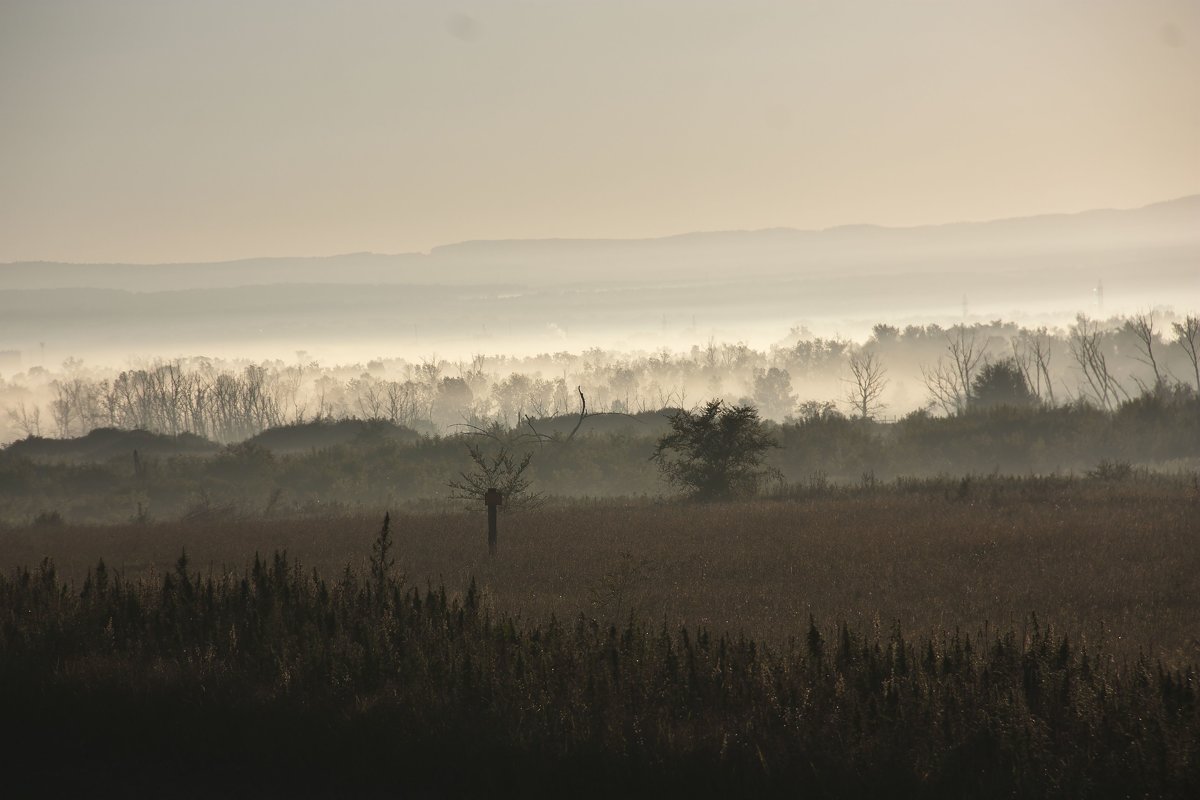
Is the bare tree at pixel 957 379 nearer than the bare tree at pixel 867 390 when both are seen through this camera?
Yes

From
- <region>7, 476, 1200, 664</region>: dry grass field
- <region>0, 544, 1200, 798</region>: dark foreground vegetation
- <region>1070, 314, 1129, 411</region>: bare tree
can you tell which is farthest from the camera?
<region>1070, 314, 1129, 411</region>: bare tree

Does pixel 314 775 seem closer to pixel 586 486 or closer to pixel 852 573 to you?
pixel 852 573

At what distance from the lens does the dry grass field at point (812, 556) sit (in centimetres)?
1480

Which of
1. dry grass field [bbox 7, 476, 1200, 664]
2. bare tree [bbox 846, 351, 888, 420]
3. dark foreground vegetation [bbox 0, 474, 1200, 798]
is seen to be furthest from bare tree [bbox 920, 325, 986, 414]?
dark foreground vegetation [bbox 0, 474, 1200, 798]

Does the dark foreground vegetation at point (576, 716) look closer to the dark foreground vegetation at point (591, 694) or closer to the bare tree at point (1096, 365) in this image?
the dark foreground vegetation at point (591, 694)

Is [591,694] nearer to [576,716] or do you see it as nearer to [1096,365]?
[576,716]

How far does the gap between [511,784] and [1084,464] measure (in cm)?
5390

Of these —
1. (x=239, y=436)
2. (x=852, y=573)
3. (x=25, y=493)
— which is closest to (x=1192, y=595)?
(x=852, y=573)

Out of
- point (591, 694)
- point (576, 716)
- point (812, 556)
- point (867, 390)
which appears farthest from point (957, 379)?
point (576, 716)

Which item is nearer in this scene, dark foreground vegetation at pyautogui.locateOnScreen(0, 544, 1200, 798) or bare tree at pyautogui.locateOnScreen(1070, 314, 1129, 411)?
dark foreground vegetation at pyautogui.locateOnScreen(0, 544, 1200, 798)

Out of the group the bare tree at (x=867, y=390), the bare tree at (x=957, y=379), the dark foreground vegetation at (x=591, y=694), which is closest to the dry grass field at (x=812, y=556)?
the dark foreground vegetation at (x=591, y=694)

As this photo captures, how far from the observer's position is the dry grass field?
1480cm

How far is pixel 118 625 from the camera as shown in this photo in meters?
12.0

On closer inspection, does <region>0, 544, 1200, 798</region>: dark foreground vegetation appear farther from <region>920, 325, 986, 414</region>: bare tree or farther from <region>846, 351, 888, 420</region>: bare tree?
<region>846, 351, 888, 420</region>: bare tree
